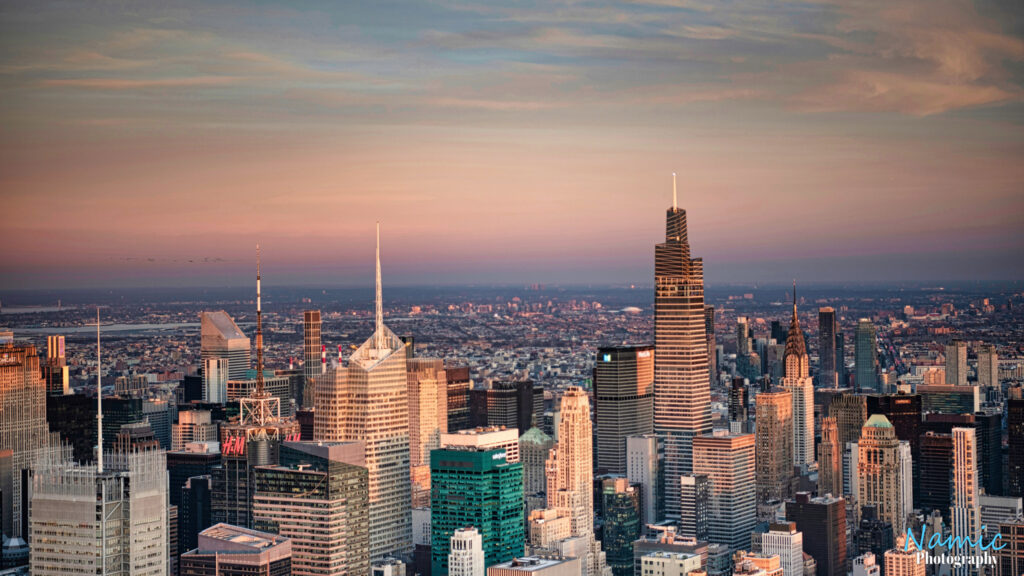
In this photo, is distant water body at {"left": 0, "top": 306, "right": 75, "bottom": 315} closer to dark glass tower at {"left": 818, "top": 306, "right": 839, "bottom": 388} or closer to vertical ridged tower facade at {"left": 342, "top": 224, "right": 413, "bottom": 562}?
vertical ridged tower facade at {"left": 342, "top": 224, "right": 413, "bottom": 562}

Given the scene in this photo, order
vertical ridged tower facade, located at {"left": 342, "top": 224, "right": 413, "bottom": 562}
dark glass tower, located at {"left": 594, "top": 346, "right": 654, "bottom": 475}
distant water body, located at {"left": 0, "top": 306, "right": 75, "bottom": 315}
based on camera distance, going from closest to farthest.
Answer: distant water body, located at {"left": 0, "top": 306, "right": 75, "bottom": 315} < vertical ridged tower facade, located at {"left": 342, "top": 224, "right": 413, "bottom": 562} < dark glass tower, located at {"left": 594, "top": 346, "right": 654, "bottom": 475}

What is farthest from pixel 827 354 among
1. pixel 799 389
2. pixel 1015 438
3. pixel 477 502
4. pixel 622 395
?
pixel 477 502

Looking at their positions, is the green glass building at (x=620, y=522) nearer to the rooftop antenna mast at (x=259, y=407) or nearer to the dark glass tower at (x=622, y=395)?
the dark glass tower at (x=622, y=395)

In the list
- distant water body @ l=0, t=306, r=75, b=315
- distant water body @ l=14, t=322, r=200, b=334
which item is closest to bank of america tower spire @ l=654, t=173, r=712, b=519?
distant water body @ l=14, t=322, r=200, b=334

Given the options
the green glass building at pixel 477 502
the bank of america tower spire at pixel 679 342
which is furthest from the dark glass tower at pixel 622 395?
the green glass building at pixel 477 502

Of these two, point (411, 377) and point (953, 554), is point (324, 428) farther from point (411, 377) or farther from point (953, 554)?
point (953, 554)

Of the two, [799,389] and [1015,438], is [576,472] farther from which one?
[1015,438]
